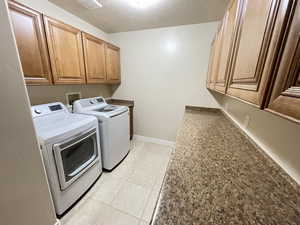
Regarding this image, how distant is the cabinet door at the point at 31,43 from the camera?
1.09 meters

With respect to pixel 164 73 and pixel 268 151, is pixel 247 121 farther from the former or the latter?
pixel 164 73

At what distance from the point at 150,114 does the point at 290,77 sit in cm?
242

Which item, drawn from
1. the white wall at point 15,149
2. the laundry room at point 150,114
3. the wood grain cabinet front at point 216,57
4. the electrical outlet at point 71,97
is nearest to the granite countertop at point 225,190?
the laundry room at point 150,114

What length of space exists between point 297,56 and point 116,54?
8.67 ft

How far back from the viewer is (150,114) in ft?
8.91

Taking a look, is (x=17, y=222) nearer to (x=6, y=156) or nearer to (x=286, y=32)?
(x=6, y=156)

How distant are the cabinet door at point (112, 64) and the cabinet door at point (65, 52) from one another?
0.58 meters

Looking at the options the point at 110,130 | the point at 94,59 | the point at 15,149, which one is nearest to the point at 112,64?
the point at 94,59

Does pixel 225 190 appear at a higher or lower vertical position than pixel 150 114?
higher

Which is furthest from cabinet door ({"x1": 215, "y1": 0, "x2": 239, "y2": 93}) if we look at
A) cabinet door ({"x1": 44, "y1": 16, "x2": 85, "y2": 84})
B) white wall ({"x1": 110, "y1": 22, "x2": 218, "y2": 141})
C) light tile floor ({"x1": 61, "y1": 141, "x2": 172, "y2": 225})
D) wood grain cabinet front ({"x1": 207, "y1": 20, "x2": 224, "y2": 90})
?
cabinet door ({"x1": 44, "y1": 16, "x2": 85, "y2": 84})

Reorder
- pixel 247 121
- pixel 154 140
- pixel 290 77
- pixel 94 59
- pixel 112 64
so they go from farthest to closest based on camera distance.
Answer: pixel 154 140 < pixel 112 64 < pixel 94 59 < pixel 247 121 < pixel 290 77

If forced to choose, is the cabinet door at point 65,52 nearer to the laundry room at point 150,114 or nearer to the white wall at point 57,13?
the laundry room at point 150,114

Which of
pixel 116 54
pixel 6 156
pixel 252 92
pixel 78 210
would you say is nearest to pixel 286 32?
pixel 252 92

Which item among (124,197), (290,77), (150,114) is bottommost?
(124,197)
